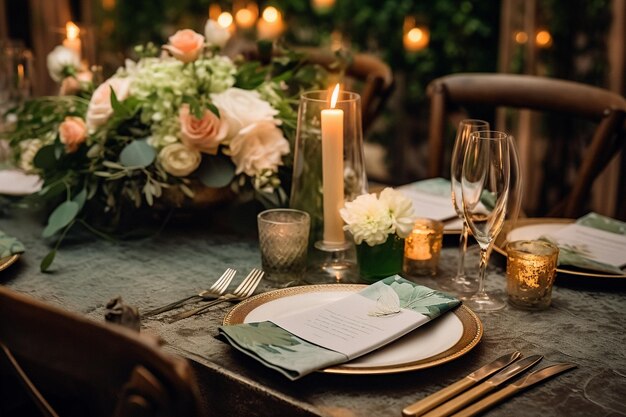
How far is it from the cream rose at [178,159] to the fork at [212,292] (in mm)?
205

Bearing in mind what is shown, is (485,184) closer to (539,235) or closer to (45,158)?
(539,235)

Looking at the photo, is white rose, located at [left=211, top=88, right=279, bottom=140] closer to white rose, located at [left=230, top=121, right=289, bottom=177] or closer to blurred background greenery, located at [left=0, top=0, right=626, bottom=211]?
white rose, located at [left=230, top=121, right=289, bottom=177]

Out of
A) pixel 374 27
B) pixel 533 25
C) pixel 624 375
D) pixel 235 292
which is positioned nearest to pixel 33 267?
pixel 235 292

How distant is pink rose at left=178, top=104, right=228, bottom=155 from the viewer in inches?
54.2

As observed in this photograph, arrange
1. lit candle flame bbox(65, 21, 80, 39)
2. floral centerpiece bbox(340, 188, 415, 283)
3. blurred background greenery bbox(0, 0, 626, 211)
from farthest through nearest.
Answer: blurred background greenery bbox(0, 0, 626, 211) < lit candle flame bbox(65, 21, 80, 39) < floral centerpiece bbox(340, 188, 415, 283)

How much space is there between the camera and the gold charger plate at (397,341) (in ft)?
3.02

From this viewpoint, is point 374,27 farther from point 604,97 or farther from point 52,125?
point 52,125

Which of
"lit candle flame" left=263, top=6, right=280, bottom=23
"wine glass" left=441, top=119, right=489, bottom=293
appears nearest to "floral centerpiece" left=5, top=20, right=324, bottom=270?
"wine glass" left=441, top=119, right=489, bottom=293

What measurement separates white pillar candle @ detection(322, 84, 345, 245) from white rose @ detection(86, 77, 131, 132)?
39 centimetres

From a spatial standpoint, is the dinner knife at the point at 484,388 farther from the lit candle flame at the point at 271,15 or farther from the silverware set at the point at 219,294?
the lit candle flame at the point at 271,15

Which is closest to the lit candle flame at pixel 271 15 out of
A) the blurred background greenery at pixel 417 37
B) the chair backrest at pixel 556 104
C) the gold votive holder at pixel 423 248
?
the blurred background greenery at pixel 417 37

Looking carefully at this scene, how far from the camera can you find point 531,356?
3.23ft

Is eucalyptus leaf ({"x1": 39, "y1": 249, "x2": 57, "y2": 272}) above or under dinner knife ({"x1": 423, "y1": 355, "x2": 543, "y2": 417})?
above

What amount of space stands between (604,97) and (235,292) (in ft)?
3.18
